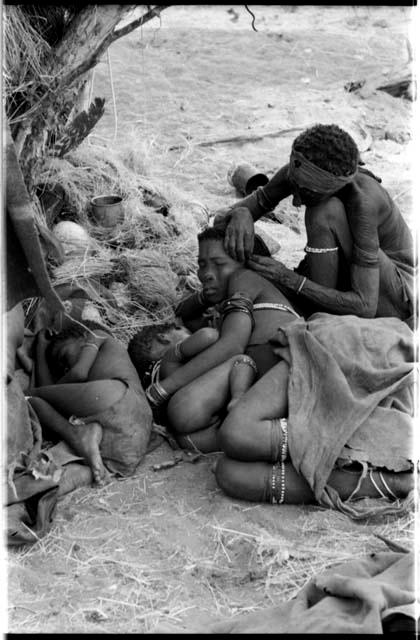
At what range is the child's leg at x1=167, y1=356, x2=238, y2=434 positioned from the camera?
416 centimetres

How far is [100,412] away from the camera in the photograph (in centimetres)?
409

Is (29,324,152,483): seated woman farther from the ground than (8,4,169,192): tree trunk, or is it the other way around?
(8,4,169,192): tree trunk

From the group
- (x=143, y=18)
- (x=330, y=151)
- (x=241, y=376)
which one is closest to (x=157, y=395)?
(x=241, y=376)

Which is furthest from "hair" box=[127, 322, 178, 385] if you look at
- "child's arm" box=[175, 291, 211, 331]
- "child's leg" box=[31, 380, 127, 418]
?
"child's leg" box=[31, 380, 127, 418]

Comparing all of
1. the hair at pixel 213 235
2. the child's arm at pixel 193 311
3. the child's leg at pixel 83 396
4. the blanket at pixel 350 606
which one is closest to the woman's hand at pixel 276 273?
the hair at pixel 213 235

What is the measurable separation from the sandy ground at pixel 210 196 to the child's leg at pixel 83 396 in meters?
0.36

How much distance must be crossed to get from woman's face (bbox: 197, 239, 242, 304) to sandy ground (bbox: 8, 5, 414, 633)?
2.92ft

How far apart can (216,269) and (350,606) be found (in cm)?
236

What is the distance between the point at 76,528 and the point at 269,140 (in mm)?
5959

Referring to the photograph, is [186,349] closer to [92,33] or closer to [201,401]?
[201,401]

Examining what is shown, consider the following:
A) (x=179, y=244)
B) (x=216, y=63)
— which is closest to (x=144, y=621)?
(x=179, y=244)

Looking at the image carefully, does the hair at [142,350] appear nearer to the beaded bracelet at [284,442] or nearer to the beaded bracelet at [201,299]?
the beaded bracelet at [201,299]

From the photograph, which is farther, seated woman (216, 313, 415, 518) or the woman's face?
the woman's face

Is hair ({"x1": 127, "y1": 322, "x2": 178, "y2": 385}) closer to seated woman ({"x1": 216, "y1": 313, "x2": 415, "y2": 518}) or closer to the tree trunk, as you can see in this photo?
seated woman ({"x1": 216, "y1": 313, "x2": 415, "y2": 518})
